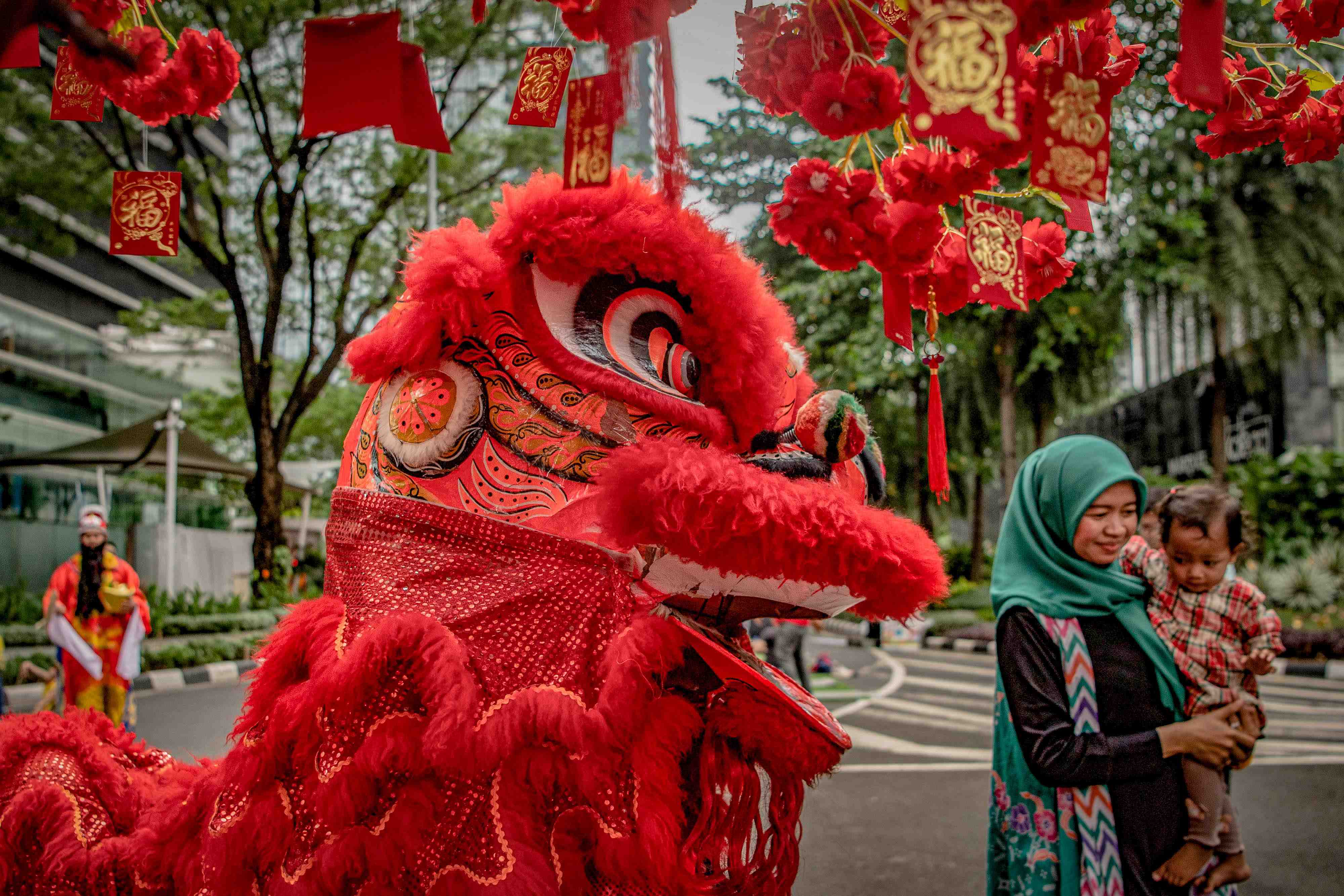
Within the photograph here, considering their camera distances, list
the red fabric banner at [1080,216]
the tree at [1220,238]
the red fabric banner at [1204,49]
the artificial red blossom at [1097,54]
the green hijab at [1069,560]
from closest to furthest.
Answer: the red fabric banner at [1204,49]
the artificial red blossom at [1097,54]
the red fabric banner at [1080,216]
the green hijab at [1069,560]
the tree at [1220,238]

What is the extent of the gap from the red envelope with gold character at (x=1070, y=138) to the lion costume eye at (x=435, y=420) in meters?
1.03

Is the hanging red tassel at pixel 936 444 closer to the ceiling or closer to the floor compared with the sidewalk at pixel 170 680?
closer to the ceiling

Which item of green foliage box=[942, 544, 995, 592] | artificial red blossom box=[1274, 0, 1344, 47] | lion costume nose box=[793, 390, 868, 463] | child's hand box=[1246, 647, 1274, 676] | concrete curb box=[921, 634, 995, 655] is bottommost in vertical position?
concrete curb box=[921, 634, 995, 655]

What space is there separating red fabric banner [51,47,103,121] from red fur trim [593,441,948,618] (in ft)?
4.51

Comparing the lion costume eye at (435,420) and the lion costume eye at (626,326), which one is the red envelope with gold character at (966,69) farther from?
the lion costume eye at (435,420)

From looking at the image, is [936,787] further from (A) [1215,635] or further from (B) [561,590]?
(B) [561,590]

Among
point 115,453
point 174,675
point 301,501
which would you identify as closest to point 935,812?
point 174,675

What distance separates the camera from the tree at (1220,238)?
12414 mm

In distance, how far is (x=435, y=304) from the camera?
1850 mm

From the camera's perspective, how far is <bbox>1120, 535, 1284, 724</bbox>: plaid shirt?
2455 millimetres

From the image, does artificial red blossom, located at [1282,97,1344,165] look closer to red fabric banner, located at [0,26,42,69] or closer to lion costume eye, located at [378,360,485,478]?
lion costume eye, located at [378,360,485,478]

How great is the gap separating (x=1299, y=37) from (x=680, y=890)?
181cm


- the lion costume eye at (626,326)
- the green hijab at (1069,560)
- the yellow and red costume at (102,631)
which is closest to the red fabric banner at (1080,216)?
the lion costume eye at (626,326)

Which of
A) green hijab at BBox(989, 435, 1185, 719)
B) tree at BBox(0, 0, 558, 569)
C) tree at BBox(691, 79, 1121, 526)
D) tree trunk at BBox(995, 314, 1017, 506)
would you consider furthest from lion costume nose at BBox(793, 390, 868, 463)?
tree trunk at BBox(995, 314, 1017, 506)
